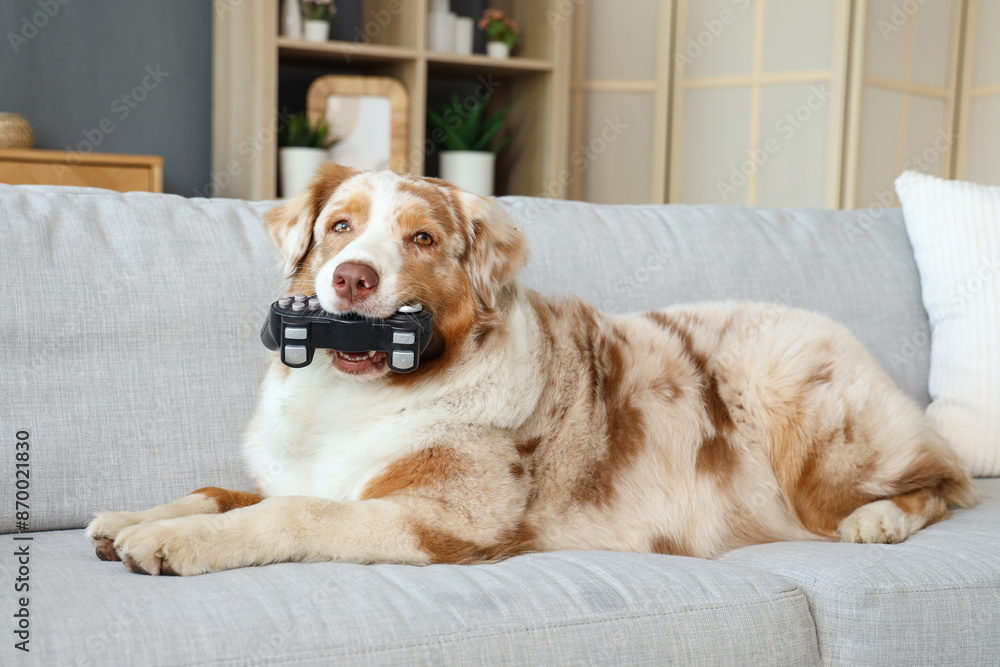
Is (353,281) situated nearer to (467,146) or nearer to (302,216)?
(302,216)

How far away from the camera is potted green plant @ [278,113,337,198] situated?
4.31 m

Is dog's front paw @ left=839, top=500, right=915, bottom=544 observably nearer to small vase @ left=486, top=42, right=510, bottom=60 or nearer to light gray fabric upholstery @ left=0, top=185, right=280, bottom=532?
light gray fabric upholstery @ left=0, top=185, right=280, bottom=532

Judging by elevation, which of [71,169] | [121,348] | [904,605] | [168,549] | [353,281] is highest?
[71,169]

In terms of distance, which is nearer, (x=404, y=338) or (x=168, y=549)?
(x=168, y=549)

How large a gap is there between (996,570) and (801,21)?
158 inches

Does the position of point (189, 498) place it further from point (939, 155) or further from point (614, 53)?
point (939, 155)

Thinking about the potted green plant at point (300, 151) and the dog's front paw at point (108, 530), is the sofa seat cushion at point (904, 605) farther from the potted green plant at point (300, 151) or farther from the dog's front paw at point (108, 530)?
the potted green plant at point (300, 151)

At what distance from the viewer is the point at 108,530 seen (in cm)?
166

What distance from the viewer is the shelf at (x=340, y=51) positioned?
171 inches

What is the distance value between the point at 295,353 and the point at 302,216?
0.43 metres

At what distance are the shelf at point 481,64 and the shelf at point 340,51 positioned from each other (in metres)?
0.16

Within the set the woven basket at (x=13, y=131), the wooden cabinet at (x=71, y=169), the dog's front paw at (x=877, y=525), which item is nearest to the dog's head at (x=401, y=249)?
the dog's front paw at (x=877, y=525)

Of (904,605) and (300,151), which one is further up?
(300,151)

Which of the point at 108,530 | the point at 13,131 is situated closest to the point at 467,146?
the point at 13,131
